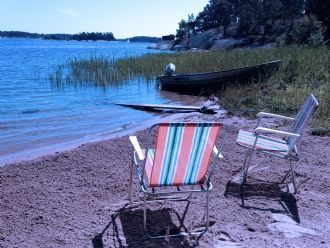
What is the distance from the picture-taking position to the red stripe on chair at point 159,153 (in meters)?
A: 3.54

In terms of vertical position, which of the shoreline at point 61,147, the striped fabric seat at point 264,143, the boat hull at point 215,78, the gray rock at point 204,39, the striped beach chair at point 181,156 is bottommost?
the gray rock at point 204,39

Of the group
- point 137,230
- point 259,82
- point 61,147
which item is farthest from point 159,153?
point 259,82

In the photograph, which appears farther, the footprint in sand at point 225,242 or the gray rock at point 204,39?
the gray rock at point 204,39

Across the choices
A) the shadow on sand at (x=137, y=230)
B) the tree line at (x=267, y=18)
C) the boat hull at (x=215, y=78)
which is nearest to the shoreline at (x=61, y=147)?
the shadow on sand at (x=137, y=230)

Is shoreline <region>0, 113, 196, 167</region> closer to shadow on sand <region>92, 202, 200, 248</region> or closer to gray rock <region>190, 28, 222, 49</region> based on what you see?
shadow on sand <region>92, 202, 200, 248</region>

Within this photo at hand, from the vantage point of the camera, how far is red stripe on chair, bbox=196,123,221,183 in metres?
3.69

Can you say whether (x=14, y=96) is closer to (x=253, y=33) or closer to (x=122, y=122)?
(x=122, y=122)

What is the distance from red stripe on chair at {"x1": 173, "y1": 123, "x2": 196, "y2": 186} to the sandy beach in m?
0.49

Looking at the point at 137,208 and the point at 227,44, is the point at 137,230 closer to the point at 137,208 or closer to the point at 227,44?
the point at 137,208

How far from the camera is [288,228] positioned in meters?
3.91

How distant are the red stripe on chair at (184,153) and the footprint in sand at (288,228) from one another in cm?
98

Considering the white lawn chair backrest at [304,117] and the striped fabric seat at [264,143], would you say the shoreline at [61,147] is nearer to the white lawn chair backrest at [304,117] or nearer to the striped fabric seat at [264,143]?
the striped fabric seat at [264,143]

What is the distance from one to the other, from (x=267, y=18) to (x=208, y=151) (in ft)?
179

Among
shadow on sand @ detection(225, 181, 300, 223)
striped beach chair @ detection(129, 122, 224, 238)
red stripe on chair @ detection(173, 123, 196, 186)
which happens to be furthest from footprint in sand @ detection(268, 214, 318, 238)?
red stripe on chair @ detection(173, 123, 196, 186)
